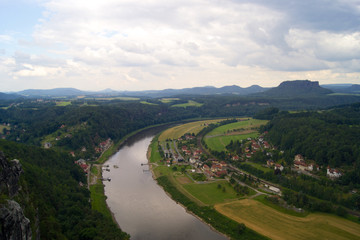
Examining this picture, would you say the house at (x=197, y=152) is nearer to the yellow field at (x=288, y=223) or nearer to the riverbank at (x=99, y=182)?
the riverbank at (x=99, y=182)

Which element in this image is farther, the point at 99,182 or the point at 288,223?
the point at 99,182

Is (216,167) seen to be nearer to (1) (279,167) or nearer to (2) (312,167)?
(1) (279,167)

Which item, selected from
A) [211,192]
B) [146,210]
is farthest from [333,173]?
[146,210]

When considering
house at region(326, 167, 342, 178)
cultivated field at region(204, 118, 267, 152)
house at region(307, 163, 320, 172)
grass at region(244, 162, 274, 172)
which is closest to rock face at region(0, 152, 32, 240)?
grass at region(244, 162, 274, 172)

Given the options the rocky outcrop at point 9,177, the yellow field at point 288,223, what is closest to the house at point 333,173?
the yellow field at point 288,223

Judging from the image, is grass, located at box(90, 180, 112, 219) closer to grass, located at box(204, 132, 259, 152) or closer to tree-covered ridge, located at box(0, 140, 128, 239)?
tree-covered ridge, located at box(0, 140, 128, 239)

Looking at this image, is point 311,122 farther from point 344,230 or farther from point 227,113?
point 227,113
